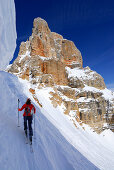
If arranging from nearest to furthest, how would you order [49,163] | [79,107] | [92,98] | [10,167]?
[10,167], [49,163], [79,107], [92,98]

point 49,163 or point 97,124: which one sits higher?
point 49,163

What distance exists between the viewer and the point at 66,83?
3725 centimetres

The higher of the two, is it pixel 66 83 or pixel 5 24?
pixel 66 83

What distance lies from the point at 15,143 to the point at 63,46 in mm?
64177

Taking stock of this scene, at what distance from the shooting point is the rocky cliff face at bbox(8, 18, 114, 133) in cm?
2588

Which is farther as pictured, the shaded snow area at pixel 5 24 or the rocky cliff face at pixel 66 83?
the rocky cliff face at pixel 66 83

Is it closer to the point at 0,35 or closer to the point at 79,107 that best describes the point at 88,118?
the point at 79,107

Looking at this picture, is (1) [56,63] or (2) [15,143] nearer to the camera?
(2) [15,143]

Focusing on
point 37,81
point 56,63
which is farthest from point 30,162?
point 56,63

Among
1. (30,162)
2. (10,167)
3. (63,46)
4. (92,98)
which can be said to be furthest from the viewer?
(63,46)

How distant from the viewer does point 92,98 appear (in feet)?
126

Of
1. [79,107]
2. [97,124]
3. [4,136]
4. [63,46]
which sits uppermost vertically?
[63,46]

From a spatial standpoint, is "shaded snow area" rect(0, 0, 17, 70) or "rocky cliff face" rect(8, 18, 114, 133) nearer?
"shaded snow area" rect(0, 0, 17, 70)

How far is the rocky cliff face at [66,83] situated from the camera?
84.9 ft
